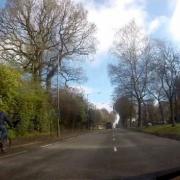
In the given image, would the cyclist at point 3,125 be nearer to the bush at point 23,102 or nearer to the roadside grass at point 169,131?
Result: the bush at point 23,102

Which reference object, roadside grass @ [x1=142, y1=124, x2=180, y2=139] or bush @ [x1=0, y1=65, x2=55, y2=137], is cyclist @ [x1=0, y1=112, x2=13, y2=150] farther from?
roadside grass @ [x1=142, y1=124, x2=180, y2=139]

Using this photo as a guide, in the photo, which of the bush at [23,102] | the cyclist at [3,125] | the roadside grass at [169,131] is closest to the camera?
the cyclist at [3,125]

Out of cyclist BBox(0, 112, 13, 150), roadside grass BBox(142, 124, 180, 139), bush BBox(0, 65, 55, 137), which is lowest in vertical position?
cyclist BBox(0, 112, 13, 150)

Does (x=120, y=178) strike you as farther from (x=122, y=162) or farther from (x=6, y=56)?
(x=6, y=56)

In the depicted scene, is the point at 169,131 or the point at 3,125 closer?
the point at 3,125

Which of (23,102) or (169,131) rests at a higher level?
(23,102)

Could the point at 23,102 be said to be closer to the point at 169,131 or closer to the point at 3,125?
the point at 169,131

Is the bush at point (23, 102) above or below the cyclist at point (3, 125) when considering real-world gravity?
above

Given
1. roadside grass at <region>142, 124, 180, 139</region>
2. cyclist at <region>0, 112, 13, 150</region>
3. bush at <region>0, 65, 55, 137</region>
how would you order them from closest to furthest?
cyclist at <region>0, 112, 13, 150</region> < bush at <region>0, 65, 55, 137</region> < roadside grass at <region>142, 124, 180, 139</region>

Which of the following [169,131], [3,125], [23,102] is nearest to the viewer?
[3,125]

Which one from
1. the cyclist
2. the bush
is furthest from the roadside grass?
the cyclist

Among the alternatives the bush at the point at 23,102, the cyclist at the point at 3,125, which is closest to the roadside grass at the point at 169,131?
the bush at the point at 23,102

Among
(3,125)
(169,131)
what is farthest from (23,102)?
(3,125)

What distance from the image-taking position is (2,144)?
67.1 feet
